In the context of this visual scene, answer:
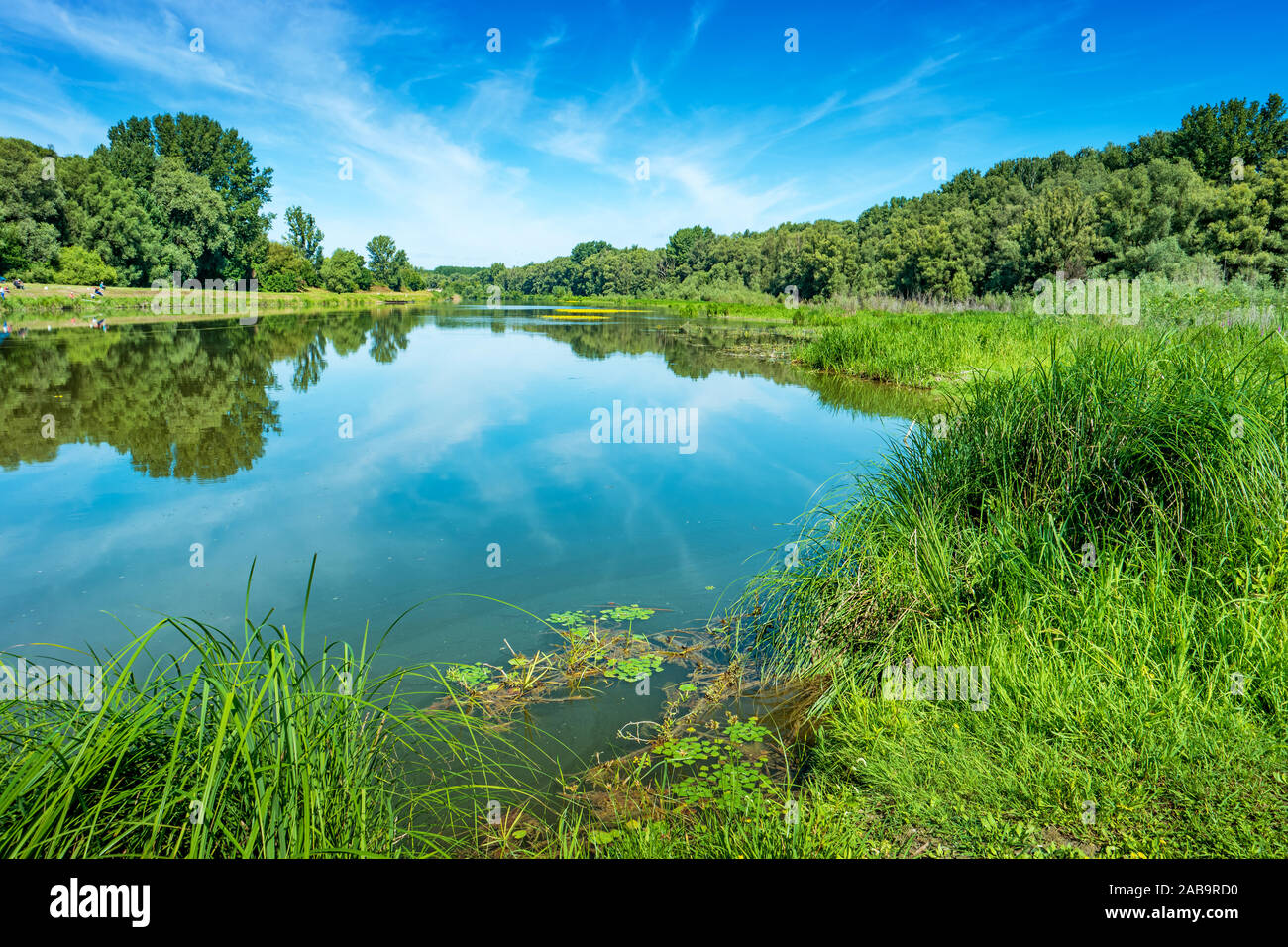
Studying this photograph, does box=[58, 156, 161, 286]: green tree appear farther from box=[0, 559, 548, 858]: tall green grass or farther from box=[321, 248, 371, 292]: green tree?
box=[0, 559, 548, 858]: tall green grass

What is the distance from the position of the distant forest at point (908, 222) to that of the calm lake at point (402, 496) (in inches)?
898

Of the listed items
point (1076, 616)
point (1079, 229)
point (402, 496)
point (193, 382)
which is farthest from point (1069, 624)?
point (1079, 229)

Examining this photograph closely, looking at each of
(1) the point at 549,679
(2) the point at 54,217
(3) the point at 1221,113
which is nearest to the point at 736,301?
(3) the point at 1221,113

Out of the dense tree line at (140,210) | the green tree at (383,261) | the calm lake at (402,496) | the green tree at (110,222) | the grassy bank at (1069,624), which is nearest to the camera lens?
the grassy bank at (1069,624)

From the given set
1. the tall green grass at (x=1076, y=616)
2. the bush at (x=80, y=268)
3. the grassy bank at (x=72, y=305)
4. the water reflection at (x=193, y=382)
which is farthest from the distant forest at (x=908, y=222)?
the tall green grass at (x=1076, y=616)

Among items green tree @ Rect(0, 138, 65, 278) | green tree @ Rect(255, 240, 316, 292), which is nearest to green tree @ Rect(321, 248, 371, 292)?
green tree @ Rect(255, 240, 316, 292)

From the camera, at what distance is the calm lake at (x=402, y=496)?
484 centimetres

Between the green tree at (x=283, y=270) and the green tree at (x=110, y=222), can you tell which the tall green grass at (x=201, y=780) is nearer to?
the green tree at (x=110, y=222)

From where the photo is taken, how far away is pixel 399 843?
2.65 meters

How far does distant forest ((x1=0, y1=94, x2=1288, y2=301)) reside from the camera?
31016 millimetres

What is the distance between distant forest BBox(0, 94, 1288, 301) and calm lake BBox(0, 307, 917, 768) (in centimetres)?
2282

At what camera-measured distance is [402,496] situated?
7555mm
